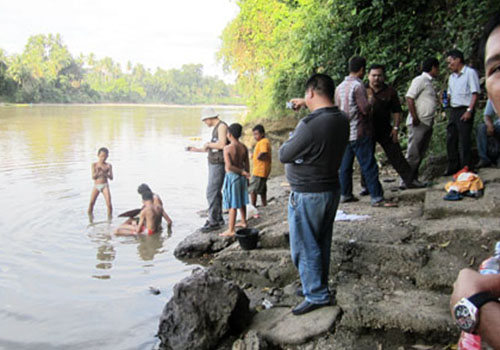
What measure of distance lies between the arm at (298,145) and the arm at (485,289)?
6.61 ft

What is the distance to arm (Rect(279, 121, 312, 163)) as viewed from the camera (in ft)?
11.1

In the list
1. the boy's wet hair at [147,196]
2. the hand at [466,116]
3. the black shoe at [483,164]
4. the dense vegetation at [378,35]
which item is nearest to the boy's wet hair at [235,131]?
the boy's wet hair at [147,196]

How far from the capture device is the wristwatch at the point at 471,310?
135 centimetres

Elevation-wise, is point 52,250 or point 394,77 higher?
point 394,77

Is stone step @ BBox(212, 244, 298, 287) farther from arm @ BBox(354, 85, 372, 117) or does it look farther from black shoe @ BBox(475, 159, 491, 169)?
black shoe @ BBox(475, 159, 491, 169)

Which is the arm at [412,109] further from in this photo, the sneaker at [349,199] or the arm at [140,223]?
the arm at [140,223]

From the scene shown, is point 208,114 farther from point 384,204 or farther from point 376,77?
point 384,204

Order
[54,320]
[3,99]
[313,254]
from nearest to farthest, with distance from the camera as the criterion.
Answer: [313,254] → [54,320] → [3,99]

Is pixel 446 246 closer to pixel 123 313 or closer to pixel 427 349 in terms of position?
pixel 427 349

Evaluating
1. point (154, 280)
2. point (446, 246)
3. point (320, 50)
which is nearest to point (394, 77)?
point (320, 50)

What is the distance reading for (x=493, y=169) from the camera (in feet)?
20.8

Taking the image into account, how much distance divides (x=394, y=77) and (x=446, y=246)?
6.17 m

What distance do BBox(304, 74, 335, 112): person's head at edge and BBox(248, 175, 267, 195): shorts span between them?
4.28 m

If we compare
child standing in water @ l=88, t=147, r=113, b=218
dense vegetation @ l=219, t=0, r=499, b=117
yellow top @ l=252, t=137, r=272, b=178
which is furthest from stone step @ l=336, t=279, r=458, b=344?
dense vegetation @ l=219, t=0, r=499, b=117
